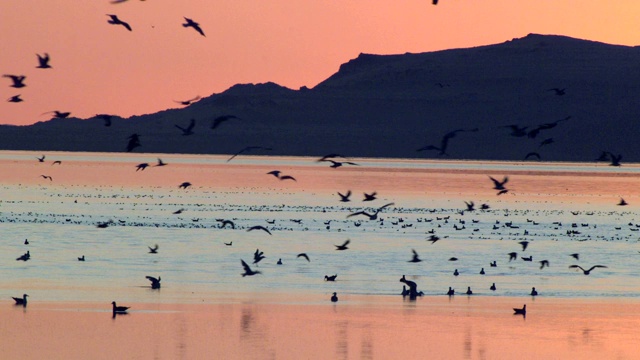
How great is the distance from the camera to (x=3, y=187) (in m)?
94.4

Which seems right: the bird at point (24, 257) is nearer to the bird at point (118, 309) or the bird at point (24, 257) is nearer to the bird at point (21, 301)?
the bird at point (21, 301)

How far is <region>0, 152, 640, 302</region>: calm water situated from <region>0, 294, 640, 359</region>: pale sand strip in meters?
2.03

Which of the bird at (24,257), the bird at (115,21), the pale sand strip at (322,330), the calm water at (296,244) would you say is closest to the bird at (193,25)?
the bird at (115,21)

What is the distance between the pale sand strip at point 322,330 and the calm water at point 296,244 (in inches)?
80.0

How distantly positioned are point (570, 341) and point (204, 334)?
751cm

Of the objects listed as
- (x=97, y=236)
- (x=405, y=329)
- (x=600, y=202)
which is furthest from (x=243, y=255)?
(x=600, y=202)

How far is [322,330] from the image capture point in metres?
31.1

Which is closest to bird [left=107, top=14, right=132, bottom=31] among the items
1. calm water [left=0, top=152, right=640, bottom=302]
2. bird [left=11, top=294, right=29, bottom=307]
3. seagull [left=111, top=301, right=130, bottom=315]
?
seagull [left=111, top=301, right=130, bottom=315]

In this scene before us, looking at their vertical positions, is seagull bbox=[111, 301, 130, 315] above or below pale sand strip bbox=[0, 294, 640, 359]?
above

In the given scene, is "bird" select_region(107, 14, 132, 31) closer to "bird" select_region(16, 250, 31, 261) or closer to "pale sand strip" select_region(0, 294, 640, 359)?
"pale sand strip" select_region(0, 294, 640, 359)

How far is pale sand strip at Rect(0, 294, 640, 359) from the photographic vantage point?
28719 mm

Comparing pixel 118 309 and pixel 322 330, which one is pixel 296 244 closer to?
pixel 118 309

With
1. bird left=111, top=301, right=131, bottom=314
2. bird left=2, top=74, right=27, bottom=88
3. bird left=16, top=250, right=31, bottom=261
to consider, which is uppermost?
bird left=2, top=74, right=27, bottom=88

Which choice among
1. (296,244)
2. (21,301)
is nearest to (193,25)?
(21,301)
